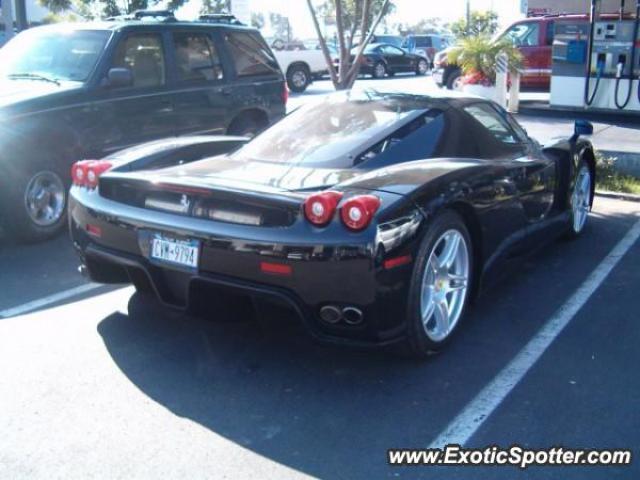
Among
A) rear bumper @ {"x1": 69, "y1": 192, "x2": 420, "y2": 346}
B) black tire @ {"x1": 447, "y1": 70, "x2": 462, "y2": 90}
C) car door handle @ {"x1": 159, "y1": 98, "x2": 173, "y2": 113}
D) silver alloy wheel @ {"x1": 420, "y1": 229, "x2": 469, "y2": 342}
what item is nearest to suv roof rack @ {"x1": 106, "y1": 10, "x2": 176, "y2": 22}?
car door handle @ {"x1": 159, "y1": 98, "x2": 173, "y2": 113}

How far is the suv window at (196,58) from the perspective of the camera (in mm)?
7445

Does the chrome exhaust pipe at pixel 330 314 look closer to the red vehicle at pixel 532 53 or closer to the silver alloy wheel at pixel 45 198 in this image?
the silver alloy wheel at pixel 45 198

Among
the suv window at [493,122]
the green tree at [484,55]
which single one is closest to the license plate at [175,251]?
the suv window at [493,122]

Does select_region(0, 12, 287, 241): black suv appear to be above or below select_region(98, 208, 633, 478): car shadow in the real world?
above

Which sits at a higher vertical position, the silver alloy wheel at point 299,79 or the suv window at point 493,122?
the suv window at point 493,122

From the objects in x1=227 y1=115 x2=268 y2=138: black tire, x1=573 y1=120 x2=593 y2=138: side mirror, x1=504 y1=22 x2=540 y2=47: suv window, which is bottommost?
x1=227 y1=115 x2=268 y2=138: black tire

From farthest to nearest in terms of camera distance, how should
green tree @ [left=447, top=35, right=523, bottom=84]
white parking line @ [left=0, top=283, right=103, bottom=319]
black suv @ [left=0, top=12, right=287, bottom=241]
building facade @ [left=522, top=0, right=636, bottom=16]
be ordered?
building facade @ [left=522, top=0, right=636, bottom=16] → green tree @ [left=447, top=35, right=523, bottom=84] → black suv @ [left=0, top=12, right=287, bottom=241] → white parking line @ [left=0, top=283, right=103, bottom=319]

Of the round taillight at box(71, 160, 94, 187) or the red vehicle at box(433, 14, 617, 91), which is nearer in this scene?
the round taillight at box(71, 160, 94, 187)

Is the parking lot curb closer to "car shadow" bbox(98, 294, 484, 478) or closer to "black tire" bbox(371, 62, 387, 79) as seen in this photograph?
"car shadow" bbox(98, 294, 484, 478)

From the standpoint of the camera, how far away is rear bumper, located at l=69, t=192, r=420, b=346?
332 cm

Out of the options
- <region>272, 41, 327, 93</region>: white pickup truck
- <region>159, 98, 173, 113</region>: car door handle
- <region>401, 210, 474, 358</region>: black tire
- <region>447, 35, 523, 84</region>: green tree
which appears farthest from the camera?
<region>272, 41, 327, 93</region>: white pickup truck

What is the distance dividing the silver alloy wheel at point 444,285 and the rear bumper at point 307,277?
1.02 feet

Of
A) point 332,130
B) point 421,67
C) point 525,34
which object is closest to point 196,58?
point 332,130

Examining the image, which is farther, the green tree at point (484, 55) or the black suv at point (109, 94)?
the green tree at point (484, 55)
